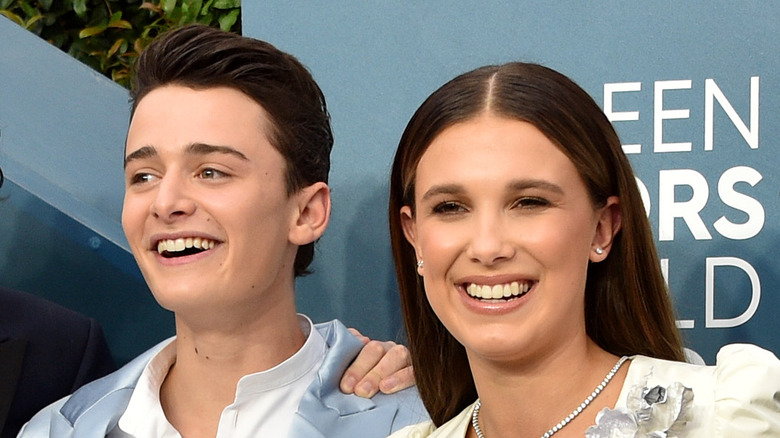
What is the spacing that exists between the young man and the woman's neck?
14.6 inches

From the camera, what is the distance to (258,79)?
231 cm

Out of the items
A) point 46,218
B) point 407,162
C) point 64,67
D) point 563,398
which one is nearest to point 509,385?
point 563,398

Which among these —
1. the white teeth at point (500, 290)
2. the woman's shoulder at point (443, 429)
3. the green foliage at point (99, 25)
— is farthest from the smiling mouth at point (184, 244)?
the green foliage at point (99, 25)

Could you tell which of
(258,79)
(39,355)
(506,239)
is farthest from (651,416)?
(39,355)

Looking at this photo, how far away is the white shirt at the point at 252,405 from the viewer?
7.24 ft

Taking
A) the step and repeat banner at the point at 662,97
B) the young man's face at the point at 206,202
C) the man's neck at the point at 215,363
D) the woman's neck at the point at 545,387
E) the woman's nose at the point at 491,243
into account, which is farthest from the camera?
the step and repeat banner at the point at 662,97

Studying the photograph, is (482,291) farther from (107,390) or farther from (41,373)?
(41,373)

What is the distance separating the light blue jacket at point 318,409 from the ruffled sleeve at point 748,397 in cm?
68

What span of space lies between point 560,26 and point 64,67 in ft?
4.65

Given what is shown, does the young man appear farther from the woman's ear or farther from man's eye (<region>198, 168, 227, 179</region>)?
the woman's ear

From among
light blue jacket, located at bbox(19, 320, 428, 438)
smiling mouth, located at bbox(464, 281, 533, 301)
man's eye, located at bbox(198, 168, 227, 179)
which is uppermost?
man's eye, located at bbox(198, 168, 227, 179)

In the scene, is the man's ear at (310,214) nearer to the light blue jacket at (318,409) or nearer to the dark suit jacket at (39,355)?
the light blue jacket at (318,409)

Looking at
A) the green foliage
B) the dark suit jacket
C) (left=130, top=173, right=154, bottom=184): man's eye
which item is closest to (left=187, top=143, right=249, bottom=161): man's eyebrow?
(left=130, top=173, right=154, bottom=184): man's eye

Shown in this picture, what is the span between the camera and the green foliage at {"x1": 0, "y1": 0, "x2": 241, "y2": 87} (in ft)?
14.5
